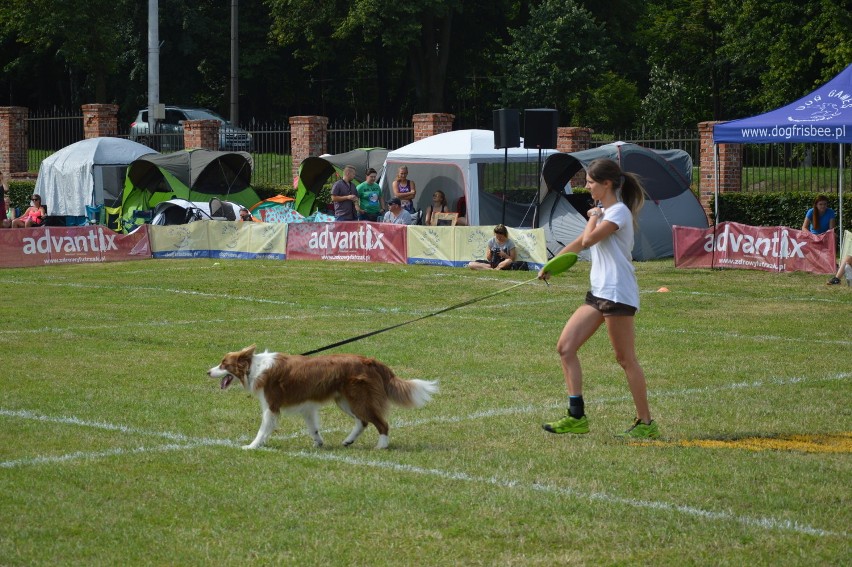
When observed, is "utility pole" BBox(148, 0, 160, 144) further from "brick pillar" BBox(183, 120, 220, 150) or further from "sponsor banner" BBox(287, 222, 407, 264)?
"sponsor banner" BBox(287, 222, 407, 264)

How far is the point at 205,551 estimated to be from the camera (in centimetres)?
593

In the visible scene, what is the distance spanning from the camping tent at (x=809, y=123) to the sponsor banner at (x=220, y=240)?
367 inches

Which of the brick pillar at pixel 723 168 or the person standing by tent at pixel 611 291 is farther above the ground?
the brick pillar at pixel 723 168

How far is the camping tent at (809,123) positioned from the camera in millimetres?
20750

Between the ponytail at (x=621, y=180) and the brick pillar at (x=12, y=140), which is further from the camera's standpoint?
the brick pillar at (x=12, y=140)

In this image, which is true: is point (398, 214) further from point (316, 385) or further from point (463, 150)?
point (316, 385)

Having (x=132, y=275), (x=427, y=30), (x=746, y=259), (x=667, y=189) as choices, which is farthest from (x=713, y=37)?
(x=132, y=275)

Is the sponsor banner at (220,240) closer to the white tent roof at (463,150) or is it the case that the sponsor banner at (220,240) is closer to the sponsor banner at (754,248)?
the white tent roof at (463,150)

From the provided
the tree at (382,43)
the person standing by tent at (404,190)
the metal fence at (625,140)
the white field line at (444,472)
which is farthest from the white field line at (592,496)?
the tree at (382,43)

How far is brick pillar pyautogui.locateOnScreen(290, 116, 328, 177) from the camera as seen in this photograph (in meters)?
36.9

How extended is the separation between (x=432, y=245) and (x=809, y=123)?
7360 millimetres

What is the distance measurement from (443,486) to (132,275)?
52.5ft

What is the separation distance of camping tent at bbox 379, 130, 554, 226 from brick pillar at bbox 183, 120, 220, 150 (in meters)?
10.9

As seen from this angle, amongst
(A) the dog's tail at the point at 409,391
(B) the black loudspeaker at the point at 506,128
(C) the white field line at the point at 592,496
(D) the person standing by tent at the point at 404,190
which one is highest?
(B) the black loudspeaker at the point at 506,128
